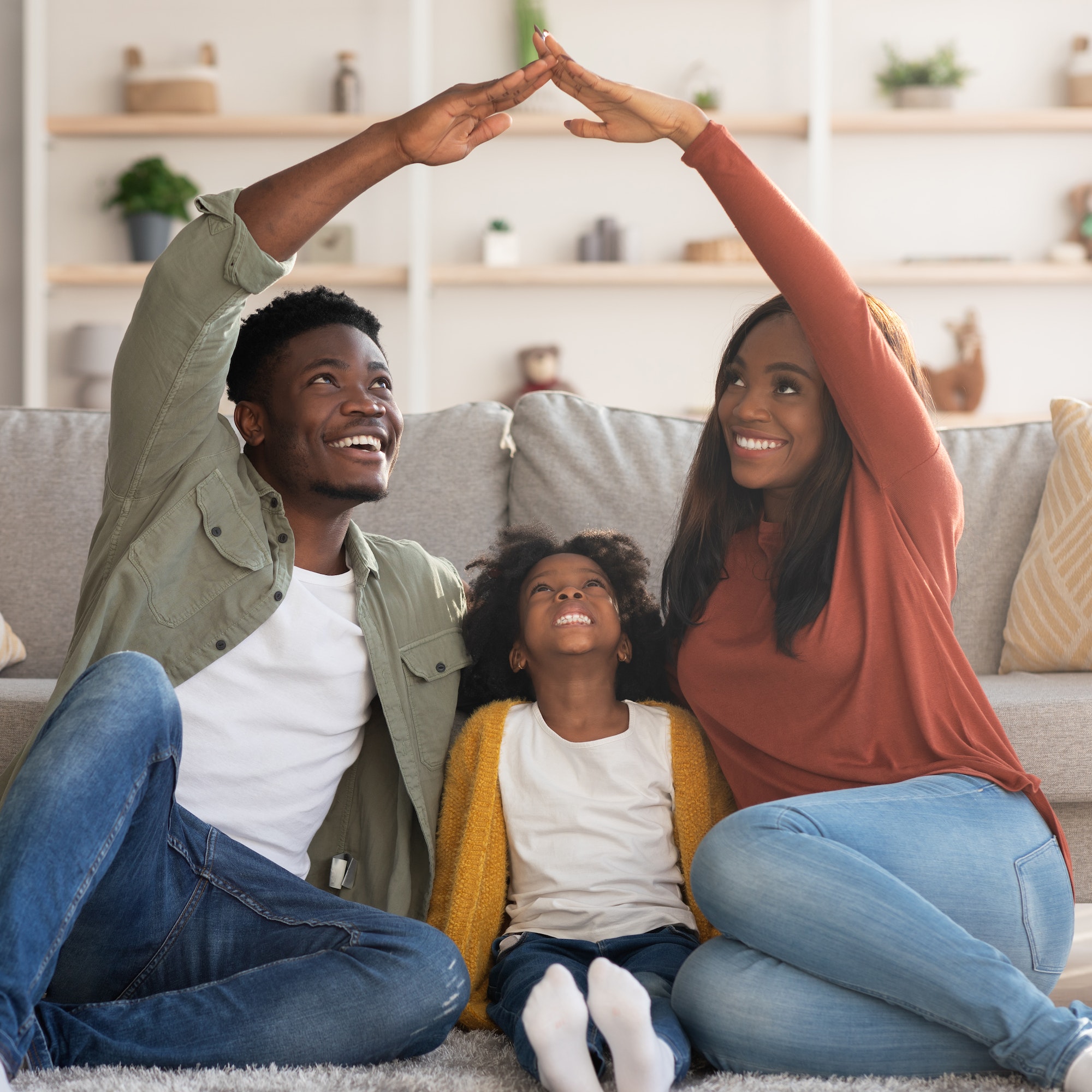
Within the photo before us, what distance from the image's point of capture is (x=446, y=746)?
155cm

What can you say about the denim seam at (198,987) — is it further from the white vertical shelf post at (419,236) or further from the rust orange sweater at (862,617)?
the white vertical shelf post at (419,236)

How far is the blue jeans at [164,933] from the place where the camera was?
1.05 m

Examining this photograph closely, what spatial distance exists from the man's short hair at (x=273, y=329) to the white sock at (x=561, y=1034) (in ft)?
2.84

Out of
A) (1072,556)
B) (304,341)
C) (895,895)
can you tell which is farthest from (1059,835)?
(304,341)

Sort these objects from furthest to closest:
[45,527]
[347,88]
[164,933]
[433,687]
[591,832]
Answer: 1. [347,88]
2. [45,527]
3. [433,687]
4. [591,832]
5. [164,933]

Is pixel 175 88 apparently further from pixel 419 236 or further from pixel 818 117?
pixel 818 117

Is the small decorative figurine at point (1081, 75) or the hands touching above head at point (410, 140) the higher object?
the small decorative figurine at point (1081, 75)

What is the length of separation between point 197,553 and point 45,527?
29.6 inches

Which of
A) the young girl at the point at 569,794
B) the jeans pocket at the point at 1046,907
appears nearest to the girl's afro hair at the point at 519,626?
the young girl at the point at 569,794

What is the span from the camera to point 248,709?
4.48 feet

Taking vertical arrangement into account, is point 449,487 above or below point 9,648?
above

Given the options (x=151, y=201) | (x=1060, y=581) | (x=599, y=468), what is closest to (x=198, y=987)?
(x=599, y=468)

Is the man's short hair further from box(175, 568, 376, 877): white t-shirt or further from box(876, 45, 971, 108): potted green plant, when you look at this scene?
box(876, 45, 971, 108): potted green plant

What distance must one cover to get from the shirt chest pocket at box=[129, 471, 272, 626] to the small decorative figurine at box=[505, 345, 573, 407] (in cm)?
271
